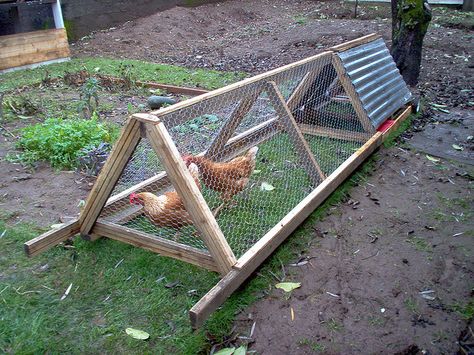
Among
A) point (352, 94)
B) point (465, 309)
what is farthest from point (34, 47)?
point (465, 309)

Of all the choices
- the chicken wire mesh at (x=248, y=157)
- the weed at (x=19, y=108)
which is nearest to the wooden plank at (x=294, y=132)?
the chicken wire mesh at (x=248, y=157)

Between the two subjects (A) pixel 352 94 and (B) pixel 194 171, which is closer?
(B) pixel 194 171

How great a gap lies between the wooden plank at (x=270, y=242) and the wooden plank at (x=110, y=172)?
2.84ft

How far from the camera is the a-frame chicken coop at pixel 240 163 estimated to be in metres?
2.42

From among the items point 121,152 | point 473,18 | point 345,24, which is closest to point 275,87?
point 121,152

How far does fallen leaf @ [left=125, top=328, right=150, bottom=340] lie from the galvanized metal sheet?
2999 millimetres

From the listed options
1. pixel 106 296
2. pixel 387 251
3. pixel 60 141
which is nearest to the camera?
pixel 106 296

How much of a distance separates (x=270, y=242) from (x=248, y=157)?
2.56 ft

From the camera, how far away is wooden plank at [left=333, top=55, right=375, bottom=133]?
4.24 meters

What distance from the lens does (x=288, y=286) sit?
273cm

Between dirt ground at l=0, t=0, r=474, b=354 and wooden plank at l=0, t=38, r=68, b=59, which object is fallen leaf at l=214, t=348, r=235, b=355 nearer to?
dirt ground at l=0, t=0, r=474, b=354

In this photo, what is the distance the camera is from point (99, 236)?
10.1ft

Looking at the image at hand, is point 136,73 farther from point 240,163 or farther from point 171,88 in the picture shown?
point 240,163

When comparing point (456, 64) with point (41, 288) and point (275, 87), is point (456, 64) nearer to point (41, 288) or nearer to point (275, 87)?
point (275, 87)
